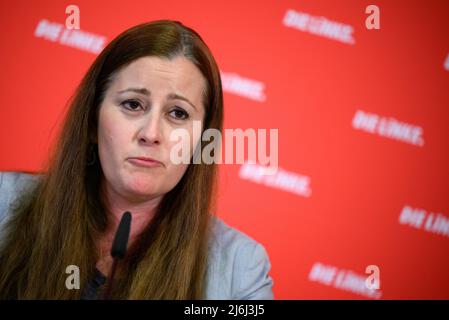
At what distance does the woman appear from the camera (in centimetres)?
106

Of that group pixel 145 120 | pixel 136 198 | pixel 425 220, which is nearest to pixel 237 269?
pixel 136 198

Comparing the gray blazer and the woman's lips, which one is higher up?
the woman's lips

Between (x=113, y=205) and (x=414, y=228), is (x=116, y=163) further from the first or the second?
(x=414, y=228)

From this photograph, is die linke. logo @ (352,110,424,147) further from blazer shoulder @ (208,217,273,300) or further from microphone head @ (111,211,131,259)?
microphone head @ (111,211,131,259)

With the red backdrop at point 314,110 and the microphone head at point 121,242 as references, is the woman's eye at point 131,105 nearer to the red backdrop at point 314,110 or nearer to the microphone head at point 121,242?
the microphone head at point 121,242

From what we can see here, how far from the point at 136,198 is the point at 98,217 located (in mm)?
104

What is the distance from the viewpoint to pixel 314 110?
1849 mm

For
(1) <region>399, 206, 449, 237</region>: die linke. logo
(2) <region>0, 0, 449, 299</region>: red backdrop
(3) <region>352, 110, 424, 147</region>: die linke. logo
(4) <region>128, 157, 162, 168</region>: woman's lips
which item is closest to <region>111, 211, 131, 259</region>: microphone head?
(4) <region>128, 157, 162, 168</region>: woman's lips

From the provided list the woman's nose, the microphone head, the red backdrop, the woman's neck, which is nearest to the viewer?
the microphone head

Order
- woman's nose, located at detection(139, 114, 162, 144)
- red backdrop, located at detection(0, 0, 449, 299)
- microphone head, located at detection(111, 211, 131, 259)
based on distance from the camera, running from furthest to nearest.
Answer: red backdrop, located at detection(0, 0, 449, 299), woman's nose, located at detection(139, 114, 162, 144), microphone head, located at detection(111, 211, 131, 259)

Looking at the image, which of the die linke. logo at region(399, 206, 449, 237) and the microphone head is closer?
the microphone head

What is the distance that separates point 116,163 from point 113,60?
24 centimetres

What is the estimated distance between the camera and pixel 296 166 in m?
1.83
